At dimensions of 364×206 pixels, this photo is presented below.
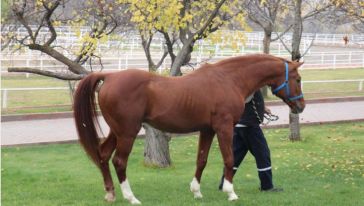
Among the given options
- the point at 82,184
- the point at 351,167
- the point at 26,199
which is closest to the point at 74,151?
the point at 82,184

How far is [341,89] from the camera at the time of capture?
2302cm

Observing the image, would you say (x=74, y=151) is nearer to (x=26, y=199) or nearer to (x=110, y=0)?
(x=110, y=0)

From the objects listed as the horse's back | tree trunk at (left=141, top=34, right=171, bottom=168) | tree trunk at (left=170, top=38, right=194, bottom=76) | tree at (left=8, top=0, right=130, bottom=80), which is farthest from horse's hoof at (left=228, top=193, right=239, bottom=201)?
tree at (left=8, top=0, right=130, bottom=80)

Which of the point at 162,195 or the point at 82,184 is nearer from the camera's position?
the point at 162,195

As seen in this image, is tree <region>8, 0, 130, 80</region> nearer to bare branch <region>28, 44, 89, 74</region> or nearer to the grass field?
bare branch <region>28, 44, 89, 74</region>

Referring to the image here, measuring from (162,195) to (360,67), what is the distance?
2932 cm

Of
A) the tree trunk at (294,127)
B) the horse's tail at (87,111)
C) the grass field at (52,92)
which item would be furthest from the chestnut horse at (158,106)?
the grass field at (52,92)

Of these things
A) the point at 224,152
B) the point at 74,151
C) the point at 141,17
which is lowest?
the point at 74,151

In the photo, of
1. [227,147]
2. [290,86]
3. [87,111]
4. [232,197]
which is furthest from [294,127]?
[87,111]

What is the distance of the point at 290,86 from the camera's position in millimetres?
6500

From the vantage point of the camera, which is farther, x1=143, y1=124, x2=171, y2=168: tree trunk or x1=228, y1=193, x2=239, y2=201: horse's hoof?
x1=143, y1=124, x2=171, y2=168: tree trunk

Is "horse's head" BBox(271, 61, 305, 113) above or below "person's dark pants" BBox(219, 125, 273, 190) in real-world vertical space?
above

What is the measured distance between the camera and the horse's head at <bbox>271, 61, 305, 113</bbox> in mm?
6469

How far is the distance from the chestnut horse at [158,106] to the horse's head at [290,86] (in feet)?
0.99
